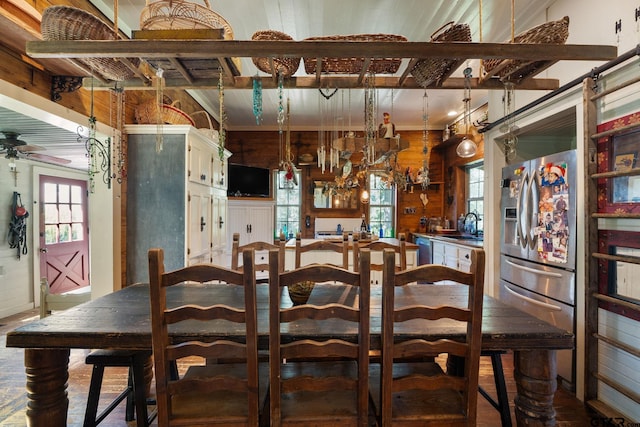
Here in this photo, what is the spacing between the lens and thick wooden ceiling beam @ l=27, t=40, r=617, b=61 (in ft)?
5.03

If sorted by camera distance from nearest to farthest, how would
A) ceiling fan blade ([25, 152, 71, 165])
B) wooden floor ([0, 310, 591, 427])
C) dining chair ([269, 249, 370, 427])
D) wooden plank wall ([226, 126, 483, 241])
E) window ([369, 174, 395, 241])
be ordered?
dining chair ([269, 249, 370, 427]), wooden floor ([0, 310, 591, 427]), ceiling fan blade ([25, 152, 71, 165]), wooden plank wall ([226, 126, 483, 241]), window ([369, 174, 395, 241])

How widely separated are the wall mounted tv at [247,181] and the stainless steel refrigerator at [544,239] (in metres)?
4.19

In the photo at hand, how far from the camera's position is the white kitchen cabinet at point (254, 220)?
20.0ft

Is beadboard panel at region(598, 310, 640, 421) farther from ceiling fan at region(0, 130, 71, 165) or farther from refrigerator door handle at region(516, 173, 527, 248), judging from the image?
ceiling fan at region(0, 130, 71, 165)

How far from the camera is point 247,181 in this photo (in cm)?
587

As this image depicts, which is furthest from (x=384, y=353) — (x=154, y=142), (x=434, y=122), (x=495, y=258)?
(x=434, y=122)

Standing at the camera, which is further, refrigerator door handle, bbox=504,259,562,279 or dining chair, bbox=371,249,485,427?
refrigerator door handle, bbox=504,259,562,279

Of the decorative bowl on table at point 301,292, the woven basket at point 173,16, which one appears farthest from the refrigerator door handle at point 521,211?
the woven basket at point 173,16

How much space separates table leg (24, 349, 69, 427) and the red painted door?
468 cm

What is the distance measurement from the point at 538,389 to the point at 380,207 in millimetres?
5012

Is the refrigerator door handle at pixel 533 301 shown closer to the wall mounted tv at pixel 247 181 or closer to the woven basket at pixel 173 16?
the woven basket at pixel 173 16

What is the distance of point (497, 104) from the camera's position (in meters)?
3.19

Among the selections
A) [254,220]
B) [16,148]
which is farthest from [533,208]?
[16,148]

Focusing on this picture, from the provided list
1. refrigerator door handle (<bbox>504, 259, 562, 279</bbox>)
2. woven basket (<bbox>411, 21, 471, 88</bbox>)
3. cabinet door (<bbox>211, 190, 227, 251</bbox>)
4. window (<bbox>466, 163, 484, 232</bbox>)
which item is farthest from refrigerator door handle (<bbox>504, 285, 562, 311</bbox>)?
cabinet door (<bbox>211, 190, 227, 251</bbox>)
